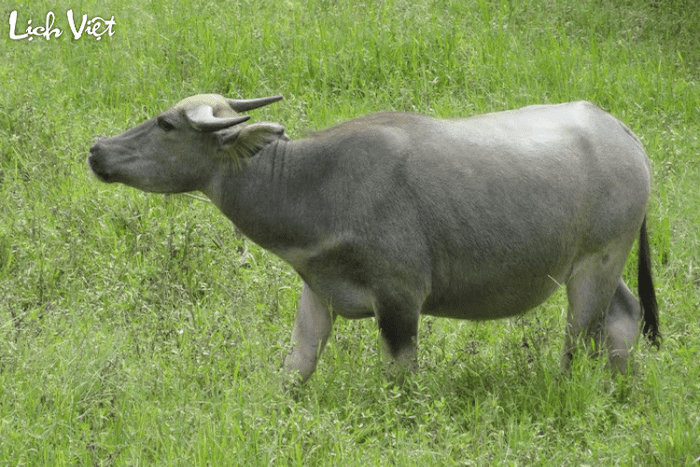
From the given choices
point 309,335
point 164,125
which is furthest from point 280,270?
point 164,125

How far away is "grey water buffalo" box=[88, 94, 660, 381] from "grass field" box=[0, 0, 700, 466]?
309mm

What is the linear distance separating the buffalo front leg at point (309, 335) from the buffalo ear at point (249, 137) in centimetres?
69

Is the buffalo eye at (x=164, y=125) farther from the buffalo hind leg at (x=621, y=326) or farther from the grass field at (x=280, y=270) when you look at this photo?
the buffalo hind leg at (x=621, y=326)

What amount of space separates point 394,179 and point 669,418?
61.2 inches

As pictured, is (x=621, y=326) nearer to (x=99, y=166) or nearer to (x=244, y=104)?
(x=244, y=104)

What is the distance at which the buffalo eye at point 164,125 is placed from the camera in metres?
5.39

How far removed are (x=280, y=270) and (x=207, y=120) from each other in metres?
1.32

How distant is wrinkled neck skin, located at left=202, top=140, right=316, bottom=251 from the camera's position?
17.8ft

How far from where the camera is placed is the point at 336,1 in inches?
398

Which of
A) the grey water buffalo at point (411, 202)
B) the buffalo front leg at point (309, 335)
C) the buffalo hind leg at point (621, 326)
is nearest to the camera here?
the grey water buffalo at point (411, 202)

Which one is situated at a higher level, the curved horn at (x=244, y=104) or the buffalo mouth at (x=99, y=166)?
the curved horn at (x=244, y=104)

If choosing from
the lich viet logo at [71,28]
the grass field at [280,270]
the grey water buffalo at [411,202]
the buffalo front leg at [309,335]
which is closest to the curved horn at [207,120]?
the grey water buffalo at [411,202]

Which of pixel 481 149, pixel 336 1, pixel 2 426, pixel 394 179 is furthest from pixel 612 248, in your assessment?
pixel 336 1

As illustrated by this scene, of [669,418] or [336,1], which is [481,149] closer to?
[669,418]
